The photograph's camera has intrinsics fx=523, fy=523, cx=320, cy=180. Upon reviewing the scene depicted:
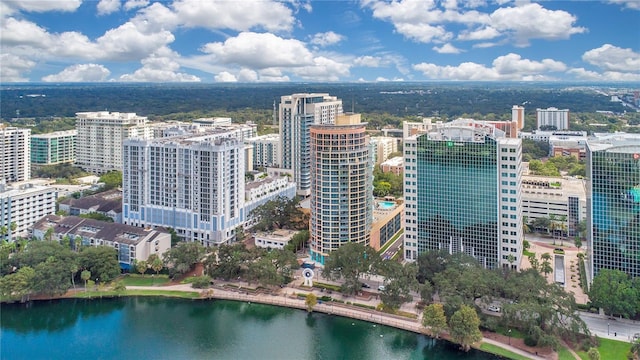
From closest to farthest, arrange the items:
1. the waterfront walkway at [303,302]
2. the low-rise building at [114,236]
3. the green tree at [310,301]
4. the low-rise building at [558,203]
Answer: the waterfront walkway at [303,302]
the green tree at [310,301]
the low-rise building at [114,236]
the low-rise building at [558,203]

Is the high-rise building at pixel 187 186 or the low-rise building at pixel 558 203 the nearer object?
the high-rise building at pixel 187 186

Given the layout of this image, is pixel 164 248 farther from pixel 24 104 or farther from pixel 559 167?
pixel 24 104

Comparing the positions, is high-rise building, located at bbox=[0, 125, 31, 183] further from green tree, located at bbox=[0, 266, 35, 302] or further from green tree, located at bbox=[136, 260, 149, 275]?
green tree, located at bbox=[136, 260, 149, 275]

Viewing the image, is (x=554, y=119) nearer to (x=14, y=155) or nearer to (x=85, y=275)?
(x=14, y=155)

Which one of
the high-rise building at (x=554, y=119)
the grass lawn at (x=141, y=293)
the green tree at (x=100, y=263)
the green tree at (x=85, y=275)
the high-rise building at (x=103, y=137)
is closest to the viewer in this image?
the green tree at (x=85, y=275)

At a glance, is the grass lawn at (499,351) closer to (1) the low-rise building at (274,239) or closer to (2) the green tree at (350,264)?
(2) the green tree at (350,264)

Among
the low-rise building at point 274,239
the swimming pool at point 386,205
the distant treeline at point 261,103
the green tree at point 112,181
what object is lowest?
the low-rise building at point 274,239

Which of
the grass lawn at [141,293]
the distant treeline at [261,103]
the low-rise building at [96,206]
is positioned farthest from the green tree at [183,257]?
the distant treeline at [261,103]
